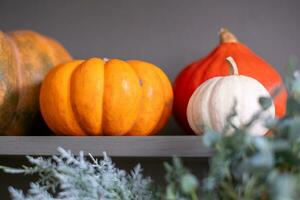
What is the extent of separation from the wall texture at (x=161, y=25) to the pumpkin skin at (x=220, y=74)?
14 cm

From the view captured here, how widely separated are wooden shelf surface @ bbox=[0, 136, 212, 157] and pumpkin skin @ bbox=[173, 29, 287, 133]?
6.9 inches

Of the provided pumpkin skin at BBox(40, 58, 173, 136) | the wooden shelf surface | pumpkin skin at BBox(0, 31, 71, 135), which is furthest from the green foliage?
pumpkin skin at BBox(0, 31, 71, 135)

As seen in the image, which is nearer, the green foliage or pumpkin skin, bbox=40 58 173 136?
the green foliage

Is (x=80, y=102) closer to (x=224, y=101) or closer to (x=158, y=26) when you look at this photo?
(x=224, y=101)

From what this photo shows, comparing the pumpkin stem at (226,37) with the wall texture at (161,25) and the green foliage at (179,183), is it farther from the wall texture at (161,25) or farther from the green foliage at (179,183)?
the green foliage at (179,183)

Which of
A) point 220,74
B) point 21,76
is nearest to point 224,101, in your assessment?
point 220,74

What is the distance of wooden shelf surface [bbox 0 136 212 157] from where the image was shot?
62cm

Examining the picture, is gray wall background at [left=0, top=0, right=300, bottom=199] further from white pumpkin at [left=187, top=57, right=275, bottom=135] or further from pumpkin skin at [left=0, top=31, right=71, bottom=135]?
white pumpkin at [left=187, top=57, right=275, bottom=135]

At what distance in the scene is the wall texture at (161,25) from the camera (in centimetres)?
97

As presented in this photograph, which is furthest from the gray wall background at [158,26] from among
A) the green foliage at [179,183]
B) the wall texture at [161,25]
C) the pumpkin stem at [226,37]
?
the green foliage at [179,183]

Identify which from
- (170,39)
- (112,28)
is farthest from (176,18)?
(112,28)

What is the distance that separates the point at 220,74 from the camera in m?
0.81

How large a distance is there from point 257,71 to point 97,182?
413 mm

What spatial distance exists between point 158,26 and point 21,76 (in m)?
0.37
